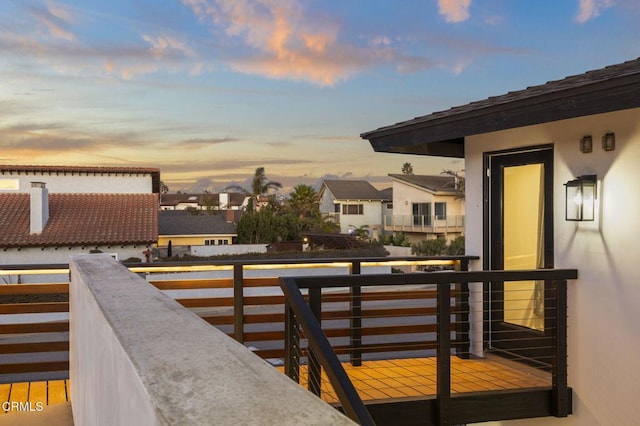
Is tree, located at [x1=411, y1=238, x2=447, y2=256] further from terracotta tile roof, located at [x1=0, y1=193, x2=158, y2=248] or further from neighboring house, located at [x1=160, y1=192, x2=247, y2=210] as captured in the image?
neighboring house, located at [x1=160, y1=192, x2=247, y2=210]

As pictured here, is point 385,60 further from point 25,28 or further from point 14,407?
point 14,407

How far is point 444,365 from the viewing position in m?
4.87

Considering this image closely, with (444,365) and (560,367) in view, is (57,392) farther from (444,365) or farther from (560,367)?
(560,367)

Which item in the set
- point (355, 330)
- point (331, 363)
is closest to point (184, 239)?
point (355, 330)

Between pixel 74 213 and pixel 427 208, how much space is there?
21.4 metres

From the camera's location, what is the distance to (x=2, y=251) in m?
23.7

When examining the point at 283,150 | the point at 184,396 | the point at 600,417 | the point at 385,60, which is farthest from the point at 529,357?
the point at 283,150

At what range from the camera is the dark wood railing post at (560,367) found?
5207 millimetres

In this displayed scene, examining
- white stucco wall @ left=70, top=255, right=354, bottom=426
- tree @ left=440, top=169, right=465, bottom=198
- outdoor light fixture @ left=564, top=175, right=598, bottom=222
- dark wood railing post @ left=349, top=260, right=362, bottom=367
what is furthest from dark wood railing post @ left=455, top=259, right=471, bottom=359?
tree @ left=440, top=169, right=465, bottom=198

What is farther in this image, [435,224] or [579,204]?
[435,224]

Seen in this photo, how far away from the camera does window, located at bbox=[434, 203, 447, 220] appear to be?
3862cm

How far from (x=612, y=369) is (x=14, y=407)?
5.07m

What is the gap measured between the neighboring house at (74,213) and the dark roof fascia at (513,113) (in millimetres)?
19328

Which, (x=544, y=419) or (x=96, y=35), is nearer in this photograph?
(x=544, y=419)
